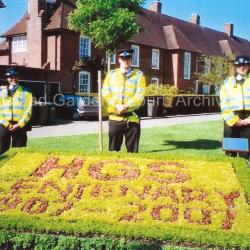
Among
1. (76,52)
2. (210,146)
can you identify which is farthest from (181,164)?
(76,52)

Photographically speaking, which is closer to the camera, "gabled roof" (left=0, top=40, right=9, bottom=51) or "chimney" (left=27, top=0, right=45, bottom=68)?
"chimney" (left=27, top=0, right=45, bottom=68)

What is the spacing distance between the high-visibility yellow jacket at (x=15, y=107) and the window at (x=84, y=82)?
26.3 m

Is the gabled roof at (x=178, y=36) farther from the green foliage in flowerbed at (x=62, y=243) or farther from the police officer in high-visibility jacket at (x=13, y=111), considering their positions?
the green foliage in flowerbed at (x=62, y=243)

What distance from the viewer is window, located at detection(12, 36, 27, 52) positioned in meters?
35.0

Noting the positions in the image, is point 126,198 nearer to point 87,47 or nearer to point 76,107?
point 76,107

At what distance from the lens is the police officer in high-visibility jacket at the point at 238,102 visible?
6.20 m

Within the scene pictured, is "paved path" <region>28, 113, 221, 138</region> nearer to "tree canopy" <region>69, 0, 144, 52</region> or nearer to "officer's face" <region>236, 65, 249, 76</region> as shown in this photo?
"tree canopy" <region>69, 0, 144, 52</region>

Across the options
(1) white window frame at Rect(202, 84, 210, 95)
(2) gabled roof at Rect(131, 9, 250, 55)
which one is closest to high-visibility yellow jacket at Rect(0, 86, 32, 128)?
(2) gabled roof at Rect(131, 9, 250, 55)

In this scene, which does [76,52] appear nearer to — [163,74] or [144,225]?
[163,74]

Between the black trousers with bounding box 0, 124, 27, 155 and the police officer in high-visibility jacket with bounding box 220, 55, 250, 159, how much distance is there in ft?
11.3

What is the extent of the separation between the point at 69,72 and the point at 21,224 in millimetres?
29175

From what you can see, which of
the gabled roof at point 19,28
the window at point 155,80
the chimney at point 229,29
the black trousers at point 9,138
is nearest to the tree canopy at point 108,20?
the gabled roof at point 19,28

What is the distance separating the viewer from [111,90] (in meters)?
6.32

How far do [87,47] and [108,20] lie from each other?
11.4 meters
